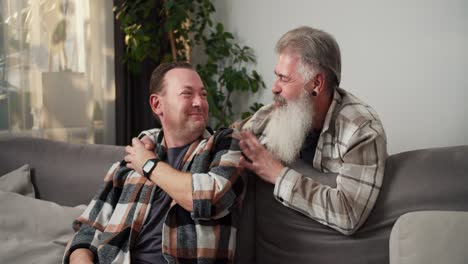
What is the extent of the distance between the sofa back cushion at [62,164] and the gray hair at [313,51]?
861 millimetres

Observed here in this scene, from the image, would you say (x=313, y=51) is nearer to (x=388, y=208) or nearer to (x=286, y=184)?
(x=286, y=184)

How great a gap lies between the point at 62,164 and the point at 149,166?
0.76m

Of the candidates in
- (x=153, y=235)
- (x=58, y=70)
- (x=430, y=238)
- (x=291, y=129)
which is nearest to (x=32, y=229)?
(x=153, y=235)

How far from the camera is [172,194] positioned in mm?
1464

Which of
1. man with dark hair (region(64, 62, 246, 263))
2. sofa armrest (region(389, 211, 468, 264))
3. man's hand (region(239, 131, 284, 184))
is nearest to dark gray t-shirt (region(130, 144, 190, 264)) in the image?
man with dark hair (region(64, 62, 246, 263))

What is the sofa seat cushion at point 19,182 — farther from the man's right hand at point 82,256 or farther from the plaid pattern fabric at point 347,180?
the plaid pattern fabric at point 347,180

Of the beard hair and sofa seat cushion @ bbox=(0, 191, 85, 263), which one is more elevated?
the beard hair

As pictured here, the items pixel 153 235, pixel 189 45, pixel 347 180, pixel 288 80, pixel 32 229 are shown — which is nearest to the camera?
pixel 347 180

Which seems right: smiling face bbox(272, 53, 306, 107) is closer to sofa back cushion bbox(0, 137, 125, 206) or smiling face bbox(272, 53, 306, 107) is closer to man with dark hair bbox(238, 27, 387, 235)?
man with dark hair bbox(238, 27, 387, 235)

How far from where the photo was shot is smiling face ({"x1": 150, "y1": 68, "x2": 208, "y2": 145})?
1.66 m

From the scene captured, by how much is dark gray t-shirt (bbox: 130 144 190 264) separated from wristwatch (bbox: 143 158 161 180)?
0.10m

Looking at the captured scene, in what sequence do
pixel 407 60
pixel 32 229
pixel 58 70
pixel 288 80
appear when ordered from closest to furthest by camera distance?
pixel 288 80
pixel 32 229
pixel 407 60
pixel 58 70

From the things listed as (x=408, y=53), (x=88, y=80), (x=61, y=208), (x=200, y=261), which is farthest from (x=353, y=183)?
(x=88, y=80)

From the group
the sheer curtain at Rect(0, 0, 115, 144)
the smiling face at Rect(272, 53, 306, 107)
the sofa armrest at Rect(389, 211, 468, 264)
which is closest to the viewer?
the sofa armrest at Rect(389, 211, 468, 264)
